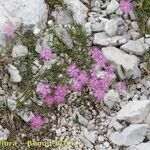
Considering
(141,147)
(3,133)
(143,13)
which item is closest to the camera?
(141,147)

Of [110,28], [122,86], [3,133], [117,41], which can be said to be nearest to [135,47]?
[117,41]

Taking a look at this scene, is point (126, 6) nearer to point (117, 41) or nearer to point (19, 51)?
point (117, 41)

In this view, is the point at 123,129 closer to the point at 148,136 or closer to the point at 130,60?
the point at 148,136

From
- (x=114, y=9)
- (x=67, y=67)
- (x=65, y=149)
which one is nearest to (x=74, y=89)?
(x=67, y=67)

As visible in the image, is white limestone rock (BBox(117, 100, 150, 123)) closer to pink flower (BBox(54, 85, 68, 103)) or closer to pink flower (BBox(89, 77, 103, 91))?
pink flower (BBox(89, 77, 103, 91))

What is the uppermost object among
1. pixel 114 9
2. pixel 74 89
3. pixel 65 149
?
pixel 114 9

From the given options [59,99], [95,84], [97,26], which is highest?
[97,26]
